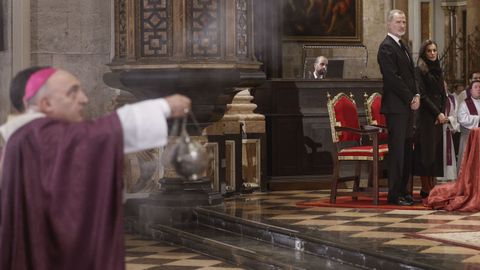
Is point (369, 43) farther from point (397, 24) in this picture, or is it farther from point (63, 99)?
point (63, 99)

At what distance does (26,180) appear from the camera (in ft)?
10.5

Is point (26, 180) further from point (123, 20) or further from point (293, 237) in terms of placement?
point (123, 20)

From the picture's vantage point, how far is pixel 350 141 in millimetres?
9719

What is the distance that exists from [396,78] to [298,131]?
267 cm

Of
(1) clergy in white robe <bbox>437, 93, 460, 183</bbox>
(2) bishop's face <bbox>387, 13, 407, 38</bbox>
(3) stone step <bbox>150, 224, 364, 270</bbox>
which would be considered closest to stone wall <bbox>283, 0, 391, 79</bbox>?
(1) clergy in white robe <bbox>437, 93, 460, 183</bbox>

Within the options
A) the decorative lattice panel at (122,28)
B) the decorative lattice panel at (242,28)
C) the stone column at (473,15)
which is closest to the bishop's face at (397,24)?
the decorative lattice panel at (242,28)

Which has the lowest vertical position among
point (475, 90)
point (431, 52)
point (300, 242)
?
point (300, 242)

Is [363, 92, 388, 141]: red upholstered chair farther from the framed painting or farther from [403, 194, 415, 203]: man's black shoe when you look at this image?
the framed painting

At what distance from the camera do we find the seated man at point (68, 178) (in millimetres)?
3131

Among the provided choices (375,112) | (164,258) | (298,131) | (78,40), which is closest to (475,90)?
(375,112)

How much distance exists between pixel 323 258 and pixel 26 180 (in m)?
3.93

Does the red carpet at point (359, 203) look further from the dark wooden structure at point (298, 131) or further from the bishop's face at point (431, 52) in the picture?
the bishop's face at point (431, 52)

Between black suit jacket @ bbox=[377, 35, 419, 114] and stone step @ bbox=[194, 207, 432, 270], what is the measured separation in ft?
5.45

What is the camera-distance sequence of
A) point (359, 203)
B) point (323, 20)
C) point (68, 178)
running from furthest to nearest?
1. point (323, 20)
2. point (359, 203)
3. point (68, 178)
